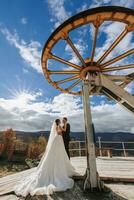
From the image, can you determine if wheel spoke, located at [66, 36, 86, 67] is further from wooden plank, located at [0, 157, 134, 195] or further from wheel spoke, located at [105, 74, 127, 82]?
wooden plank, located at [0, 157, 134, 195]

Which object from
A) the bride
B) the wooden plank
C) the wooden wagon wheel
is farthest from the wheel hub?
the wooden plank

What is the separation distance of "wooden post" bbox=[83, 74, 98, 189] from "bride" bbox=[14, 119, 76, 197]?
561mm

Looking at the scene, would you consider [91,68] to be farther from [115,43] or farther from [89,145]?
[89,145]

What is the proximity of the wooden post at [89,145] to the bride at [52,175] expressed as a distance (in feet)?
1.84

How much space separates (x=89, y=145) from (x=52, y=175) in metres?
1.35

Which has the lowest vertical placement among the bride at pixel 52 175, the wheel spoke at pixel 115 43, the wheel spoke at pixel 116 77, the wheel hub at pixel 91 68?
the bride at pixel 52 175

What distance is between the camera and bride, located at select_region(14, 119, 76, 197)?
419cm

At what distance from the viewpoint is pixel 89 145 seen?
4.66 meters

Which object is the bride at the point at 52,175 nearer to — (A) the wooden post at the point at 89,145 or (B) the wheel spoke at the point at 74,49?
(A) the wooden post at the point at 89,145

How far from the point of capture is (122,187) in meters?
4.43

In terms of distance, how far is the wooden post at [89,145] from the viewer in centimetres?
440

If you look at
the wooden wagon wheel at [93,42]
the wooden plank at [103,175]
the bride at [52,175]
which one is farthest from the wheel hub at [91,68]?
the wooden plank at [103,175]

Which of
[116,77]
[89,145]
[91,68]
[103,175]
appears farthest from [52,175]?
[116,77]

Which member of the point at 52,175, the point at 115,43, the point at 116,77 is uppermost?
the point at 115,43
